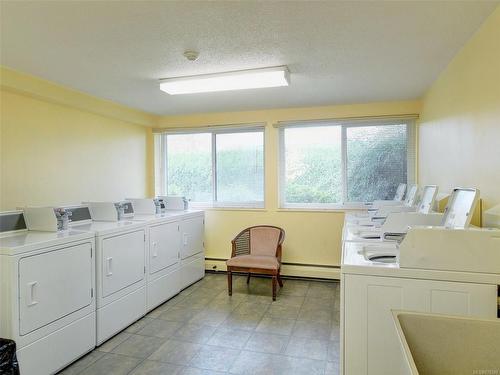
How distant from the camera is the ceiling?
1812 mm

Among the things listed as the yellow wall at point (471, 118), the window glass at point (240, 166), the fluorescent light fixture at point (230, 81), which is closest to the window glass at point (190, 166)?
the window glass at point (240, 166)

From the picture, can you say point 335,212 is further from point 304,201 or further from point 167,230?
point 167,230

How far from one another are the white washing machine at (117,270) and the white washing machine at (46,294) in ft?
0.30

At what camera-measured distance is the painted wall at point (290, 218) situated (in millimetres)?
4184

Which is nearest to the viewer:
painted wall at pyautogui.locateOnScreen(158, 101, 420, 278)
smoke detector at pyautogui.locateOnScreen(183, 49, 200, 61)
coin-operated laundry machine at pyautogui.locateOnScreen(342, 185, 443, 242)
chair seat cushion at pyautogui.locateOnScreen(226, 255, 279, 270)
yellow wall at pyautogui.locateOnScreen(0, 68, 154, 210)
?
coin-operated laundry machine at pyautogui.locateOnScreen(342, 185, 443, 242)

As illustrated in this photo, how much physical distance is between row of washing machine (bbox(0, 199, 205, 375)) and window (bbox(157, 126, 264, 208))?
111 centimetres

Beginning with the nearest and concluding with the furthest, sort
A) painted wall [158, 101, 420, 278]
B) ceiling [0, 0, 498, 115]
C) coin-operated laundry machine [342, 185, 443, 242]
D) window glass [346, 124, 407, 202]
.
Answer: ceiling [0, 0, 498, 115]
coin-operated laundry machine [342, 185, 443, 242]
window glass [346, 124, 407, 202]
painted wall [158, 101, 420, 278]

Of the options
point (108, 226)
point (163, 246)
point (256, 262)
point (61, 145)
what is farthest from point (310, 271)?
point (61, 145)

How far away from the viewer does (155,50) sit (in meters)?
2.36

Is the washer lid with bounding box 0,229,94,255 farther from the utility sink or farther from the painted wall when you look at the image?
the painted wall

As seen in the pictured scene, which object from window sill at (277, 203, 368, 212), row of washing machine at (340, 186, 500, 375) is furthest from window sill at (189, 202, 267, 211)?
row of washing machine at (340, 186, 500, 375)

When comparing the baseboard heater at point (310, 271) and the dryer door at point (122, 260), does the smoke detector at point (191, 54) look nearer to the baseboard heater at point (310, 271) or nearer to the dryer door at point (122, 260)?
the dryer door at point (122, 260)

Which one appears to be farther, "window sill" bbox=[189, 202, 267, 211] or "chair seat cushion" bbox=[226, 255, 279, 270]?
"window sill" bbox=[189, 202, 267, 211]

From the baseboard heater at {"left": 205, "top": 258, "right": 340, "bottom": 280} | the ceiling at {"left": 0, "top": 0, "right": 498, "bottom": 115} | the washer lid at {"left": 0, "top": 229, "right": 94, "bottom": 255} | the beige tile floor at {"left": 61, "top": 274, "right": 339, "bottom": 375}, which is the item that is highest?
the ceiling at {"left": 0, "top": 0, "right": 498, "bottom": 115}
